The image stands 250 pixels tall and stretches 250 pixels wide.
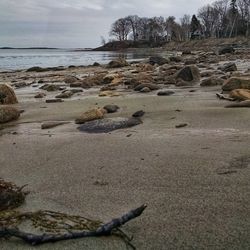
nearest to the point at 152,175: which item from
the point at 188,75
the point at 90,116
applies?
the point at 90,116

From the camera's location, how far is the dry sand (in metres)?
2.39

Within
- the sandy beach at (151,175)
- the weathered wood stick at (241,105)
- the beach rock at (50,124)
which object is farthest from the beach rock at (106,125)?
the weathered wood stick at (241,105)

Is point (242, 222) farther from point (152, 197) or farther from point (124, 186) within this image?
point (124, 186)

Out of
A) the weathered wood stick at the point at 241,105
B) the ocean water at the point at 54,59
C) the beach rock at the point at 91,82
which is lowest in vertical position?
the ocean water at the point at 54,59

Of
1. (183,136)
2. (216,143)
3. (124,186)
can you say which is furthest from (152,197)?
(183,136)

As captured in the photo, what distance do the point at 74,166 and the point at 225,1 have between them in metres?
109

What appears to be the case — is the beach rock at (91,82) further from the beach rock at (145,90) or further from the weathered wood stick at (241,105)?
the weathered wood stick at (241,105)

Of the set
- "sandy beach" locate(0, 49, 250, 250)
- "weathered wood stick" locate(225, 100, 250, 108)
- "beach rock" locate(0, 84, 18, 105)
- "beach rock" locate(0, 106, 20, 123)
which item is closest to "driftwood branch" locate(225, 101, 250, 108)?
"weathered wood stick" locate(225, 100, 250, 108)

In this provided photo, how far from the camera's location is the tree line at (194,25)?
9056 cm

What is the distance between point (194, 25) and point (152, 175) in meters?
107

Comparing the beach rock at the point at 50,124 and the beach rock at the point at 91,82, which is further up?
the beach rock at the point at 50,124

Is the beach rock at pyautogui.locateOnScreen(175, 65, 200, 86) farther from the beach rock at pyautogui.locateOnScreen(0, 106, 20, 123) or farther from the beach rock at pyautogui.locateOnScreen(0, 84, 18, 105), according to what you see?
the beach rock at pyautogui.locateOnScreen(0, 106, 20, 123)

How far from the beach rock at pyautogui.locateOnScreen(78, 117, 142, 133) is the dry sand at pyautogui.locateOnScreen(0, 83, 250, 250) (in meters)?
0.16

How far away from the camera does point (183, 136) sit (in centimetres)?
469
